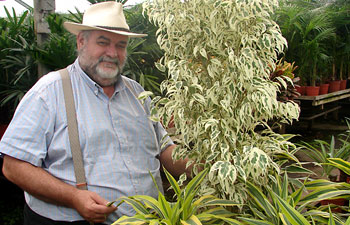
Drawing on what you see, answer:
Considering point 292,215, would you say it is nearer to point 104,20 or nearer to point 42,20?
point 104,20

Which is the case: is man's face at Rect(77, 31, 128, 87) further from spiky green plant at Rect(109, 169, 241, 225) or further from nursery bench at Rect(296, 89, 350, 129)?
nursery bench at Rect(296, 89, 350, 129)

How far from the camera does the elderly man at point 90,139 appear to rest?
5.46 feet

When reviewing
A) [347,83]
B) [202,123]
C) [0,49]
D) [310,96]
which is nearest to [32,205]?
[202,123]

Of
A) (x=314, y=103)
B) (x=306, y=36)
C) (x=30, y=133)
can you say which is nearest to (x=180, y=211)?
(x=30, y=133)

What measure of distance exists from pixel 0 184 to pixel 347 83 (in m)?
6.57

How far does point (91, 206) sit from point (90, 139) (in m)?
0.32

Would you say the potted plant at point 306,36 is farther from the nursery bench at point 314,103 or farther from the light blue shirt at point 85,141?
the light blue shirt at point 85,141

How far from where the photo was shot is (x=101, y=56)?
6.20ft

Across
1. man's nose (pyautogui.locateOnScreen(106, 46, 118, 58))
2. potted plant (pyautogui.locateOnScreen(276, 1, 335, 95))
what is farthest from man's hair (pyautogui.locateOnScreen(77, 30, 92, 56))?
potted plant (pyautogui.locateOnScreen(276, 1, 335, 95))

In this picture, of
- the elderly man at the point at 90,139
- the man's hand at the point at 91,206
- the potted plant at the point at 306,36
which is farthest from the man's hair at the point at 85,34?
the potted plant at the point at 306,36

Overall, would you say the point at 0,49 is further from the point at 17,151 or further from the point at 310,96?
the point at 310,96

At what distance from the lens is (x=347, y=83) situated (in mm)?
7434

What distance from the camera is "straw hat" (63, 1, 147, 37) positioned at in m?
1.87

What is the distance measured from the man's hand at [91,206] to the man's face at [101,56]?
587 mm
